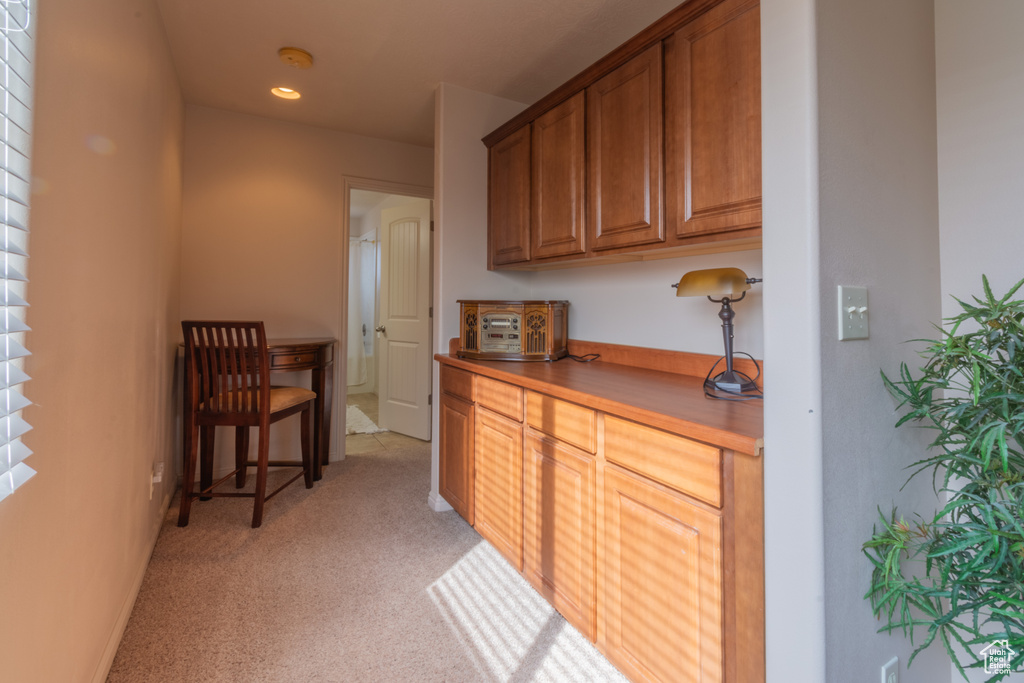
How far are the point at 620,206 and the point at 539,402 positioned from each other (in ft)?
2.76

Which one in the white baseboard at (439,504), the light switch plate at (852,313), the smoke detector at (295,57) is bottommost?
the white baseboard at (439,504)

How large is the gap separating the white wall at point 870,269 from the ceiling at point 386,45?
119 cm

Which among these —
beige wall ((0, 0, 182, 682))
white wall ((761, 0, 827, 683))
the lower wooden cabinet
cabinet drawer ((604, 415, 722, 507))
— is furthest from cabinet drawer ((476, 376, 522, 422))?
beige wall ((0, 0, 182, 682))

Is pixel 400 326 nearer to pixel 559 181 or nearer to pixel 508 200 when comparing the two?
pixel 508 200

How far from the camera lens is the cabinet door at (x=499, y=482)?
1.91m

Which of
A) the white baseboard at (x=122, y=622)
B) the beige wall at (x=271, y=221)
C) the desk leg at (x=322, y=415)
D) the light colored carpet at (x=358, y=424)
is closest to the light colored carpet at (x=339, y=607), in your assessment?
the white baseboard at (x=122, y=622)

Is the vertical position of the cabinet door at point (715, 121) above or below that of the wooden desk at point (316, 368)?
above

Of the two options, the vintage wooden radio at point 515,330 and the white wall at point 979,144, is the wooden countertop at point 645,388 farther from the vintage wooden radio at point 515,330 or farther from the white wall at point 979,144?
the white wall at point 979,144

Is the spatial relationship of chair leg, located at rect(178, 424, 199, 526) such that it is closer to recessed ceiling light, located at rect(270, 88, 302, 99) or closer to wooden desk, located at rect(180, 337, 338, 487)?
wooden desk, located at rect(180, 337, 338, 487)

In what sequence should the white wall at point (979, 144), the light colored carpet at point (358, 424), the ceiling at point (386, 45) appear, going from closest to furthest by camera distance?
1. the white wall at point (979, 144)
2. the ceiling at point (386, 45)
3. the light colored carpet at point (358, 424)

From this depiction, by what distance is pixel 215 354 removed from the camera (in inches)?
102

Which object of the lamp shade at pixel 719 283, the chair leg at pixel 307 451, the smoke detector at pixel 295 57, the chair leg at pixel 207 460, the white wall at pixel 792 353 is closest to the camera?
the white wall at pixel 792 353

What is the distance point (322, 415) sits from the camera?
10.8 feet

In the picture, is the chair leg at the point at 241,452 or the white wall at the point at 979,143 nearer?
the white wall at the point at 979,143
